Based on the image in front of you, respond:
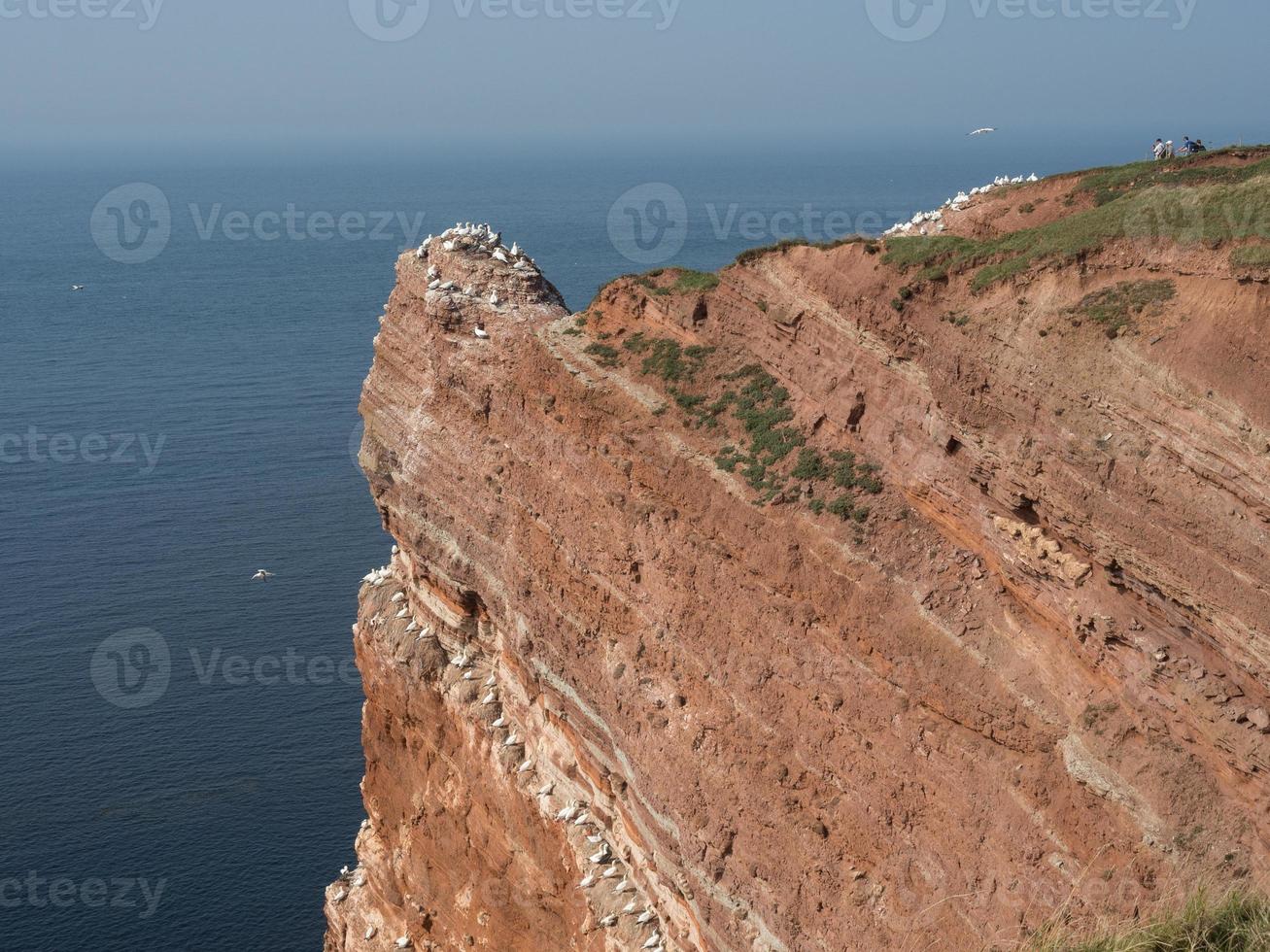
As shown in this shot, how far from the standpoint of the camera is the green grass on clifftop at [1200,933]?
41.1 ft

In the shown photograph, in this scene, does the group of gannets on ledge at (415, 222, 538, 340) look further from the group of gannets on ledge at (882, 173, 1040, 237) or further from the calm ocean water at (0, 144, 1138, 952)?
the calm ocean water at (0, 144, 1138, 952)

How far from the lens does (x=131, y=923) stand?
4672 cm

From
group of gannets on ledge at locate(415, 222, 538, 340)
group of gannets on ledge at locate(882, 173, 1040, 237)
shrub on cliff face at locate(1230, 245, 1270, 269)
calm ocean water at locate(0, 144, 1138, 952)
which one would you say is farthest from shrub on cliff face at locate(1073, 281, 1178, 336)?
calm ocean water at locate(0, 144, 1138, 952)

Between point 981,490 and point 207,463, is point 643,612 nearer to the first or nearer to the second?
point 981,490

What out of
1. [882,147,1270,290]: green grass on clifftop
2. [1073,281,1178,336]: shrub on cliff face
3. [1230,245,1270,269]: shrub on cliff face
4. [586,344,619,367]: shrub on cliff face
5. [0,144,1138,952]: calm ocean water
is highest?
[882,147,1270,290]: green grass on clifftop

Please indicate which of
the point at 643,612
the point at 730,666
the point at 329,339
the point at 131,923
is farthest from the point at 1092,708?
the point at 329,339

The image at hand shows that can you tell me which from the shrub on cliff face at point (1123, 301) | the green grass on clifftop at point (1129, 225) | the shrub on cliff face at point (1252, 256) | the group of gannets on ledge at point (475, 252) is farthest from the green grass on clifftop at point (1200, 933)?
the group of gannets on ledge at point (475, 252)

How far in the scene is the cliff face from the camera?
18.5 m

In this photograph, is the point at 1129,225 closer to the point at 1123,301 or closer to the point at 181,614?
the point at 1123,301

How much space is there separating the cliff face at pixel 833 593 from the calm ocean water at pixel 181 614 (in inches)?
808

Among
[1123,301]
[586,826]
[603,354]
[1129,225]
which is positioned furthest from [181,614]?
[1123,301]

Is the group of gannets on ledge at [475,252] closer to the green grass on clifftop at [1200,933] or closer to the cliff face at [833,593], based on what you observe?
the cliff face at [833,593]

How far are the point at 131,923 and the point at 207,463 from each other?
42024mm

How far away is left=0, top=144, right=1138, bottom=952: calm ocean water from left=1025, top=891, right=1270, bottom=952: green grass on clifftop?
39826mm
